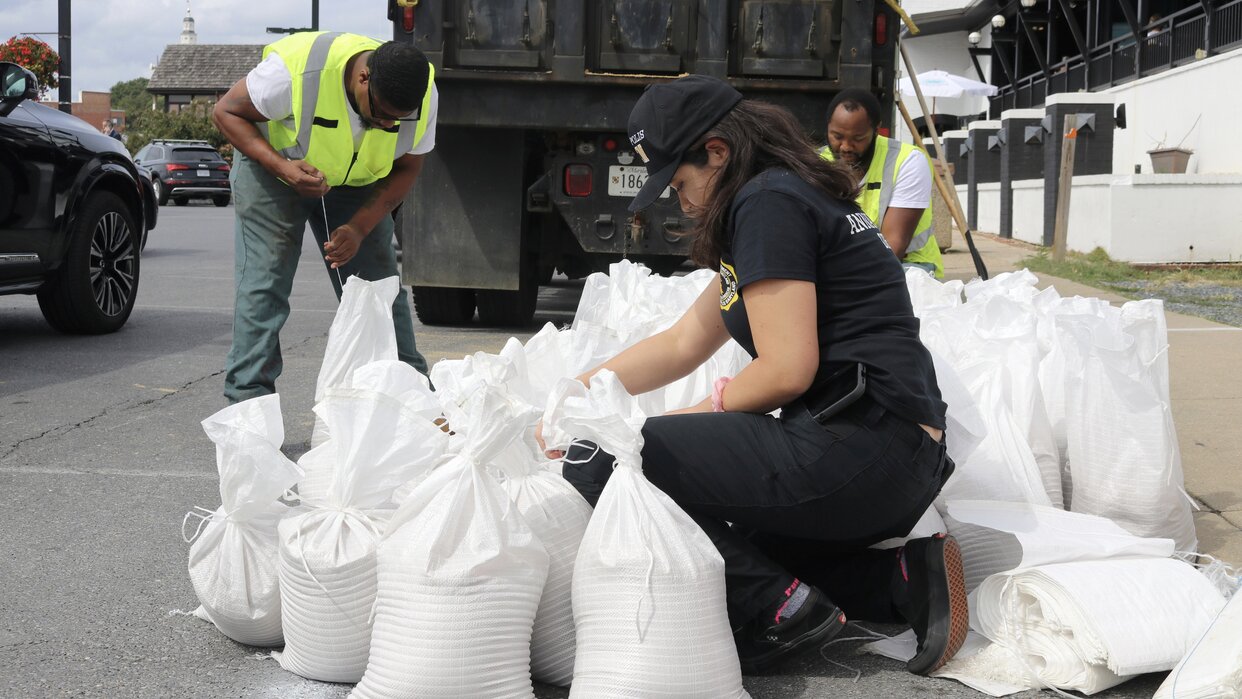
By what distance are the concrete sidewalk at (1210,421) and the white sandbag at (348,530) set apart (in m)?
2.28

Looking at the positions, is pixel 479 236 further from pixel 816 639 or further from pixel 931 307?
pixel 816 639

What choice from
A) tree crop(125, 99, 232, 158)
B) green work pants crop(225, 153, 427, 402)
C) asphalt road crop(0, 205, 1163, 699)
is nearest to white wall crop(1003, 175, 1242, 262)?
asphalt road crop(0, 205, 1163, 699)

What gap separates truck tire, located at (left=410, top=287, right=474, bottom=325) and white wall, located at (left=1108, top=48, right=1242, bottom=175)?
11201 millimetres

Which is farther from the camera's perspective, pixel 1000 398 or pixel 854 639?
pixel 1000 398

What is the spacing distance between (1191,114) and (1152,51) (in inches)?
156

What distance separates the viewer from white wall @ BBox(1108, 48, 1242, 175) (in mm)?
16125

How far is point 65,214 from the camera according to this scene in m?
6.94

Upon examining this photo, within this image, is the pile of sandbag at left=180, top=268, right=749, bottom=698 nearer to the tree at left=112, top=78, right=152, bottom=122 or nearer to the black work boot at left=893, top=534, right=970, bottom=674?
the black work boot at left=893, top=534, right=970, bottom=674

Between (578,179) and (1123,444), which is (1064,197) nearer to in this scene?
(578,179)

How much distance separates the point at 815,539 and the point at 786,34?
456cm

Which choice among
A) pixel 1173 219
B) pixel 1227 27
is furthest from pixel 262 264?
pixel 1227 27

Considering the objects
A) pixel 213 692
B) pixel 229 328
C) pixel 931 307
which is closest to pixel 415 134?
pixel 931 307

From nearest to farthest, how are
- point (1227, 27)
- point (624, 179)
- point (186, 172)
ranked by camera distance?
point (624, 179) → point (1227, 27) → point (186, 172)

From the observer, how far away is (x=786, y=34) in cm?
687
